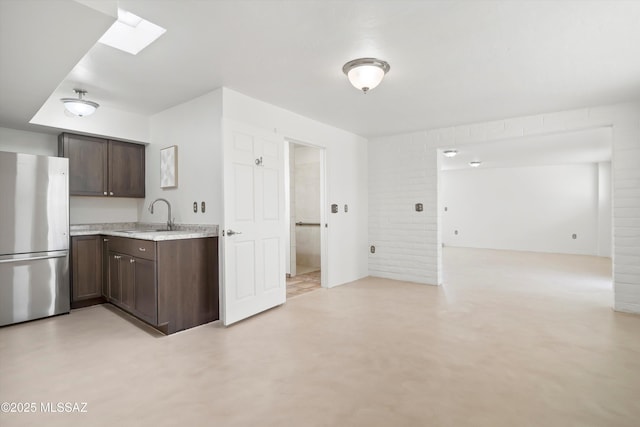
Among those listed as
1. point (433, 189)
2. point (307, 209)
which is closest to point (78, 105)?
point (307, 209)

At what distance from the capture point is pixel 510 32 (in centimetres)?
222

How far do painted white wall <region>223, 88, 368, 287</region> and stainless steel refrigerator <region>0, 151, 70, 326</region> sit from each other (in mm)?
2326

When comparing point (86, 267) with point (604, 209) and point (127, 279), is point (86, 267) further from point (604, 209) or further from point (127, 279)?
point (604, 209)

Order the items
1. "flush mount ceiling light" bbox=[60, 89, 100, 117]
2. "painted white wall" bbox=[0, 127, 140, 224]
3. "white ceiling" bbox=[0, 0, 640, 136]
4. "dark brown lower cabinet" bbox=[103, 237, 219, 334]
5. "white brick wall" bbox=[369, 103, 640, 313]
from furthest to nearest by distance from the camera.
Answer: "painted white wall" bbox=[0, 127, 140, 224], "white brick wall" bbox=[369, 103, 640, 313], "flush mount ceiling light" bbox=[60, 89, 100, 117], "dark brown lower cabinet" bbox=[103, 237, 219, 334], "white ceiling" bbox=[0, 0, 640, 136]

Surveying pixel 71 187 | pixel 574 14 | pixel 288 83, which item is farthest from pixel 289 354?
pixel 71 187

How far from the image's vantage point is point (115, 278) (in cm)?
368

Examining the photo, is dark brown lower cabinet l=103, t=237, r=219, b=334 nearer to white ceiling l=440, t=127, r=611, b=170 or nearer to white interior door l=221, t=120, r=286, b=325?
white interior door l=221, t=120, r=286, b=325

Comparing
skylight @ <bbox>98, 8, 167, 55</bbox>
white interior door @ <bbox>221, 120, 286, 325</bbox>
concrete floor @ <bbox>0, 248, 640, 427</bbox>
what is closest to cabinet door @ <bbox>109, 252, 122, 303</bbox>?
concrete floor @ <bbox>0, 248, 640, 427</bbox>

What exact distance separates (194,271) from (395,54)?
275 centimetres

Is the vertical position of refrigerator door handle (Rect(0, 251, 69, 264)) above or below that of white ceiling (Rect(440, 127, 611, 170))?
below

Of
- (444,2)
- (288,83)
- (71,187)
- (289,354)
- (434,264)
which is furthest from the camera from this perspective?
(434,264)

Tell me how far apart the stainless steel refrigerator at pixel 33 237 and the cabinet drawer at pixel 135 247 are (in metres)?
0.50

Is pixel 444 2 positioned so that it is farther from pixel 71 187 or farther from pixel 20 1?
pixel 71 187

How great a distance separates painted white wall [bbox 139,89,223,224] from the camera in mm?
3271
